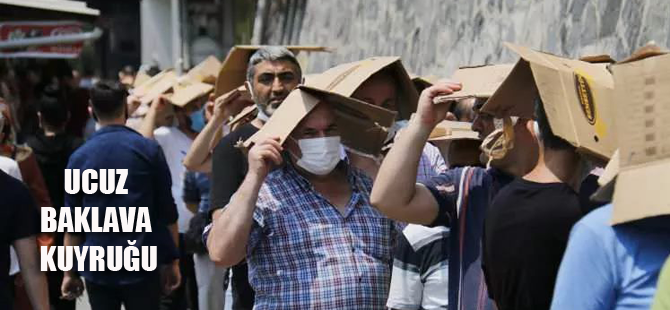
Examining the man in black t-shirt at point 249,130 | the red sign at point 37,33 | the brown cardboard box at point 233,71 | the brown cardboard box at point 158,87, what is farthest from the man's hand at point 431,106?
the red sign at point 37,33

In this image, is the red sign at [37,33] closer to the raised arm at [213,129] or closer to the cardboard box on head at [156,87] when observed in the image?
the cardboard box on head at [156,87]

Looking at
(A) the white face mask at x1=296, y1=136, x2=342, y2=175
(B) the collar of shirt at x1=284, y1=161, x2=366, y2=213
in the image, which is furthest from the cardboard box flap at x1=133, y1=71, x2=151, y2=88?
(A) the white face mask at x1=296, y1=136, x2=342, y2=175

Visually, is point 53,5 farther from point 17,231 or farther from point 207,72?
point 17,231

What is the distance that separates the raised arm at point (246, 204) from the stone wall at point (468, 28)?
367cm

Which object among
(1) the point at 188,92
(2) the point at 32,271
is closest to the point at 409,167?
(2) the point at 32,271

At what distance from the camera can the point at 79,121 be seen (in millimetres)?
15539

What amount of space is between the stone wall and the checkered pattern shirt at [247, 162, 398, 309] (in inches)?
135

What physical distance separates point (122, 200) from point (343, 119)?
2679mm

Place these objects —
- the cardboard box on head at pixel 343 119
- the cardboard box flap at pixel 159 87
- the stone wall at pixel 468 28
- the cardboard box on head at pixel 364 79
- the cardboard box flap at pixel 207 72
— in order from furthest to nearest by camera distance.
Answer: the cardboard box flap at pixel 207 72, the cardboard box flap at pixel 159 87, the stone wall at pixel 468 28, the cardboard box on head at pixel 364 79, the cardboard box on head at pixel 343 119

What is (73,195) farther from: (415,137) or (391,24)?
(391,24)

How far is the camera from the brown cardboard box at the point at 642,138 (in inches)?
117

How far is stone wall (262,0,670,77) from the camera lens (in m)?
8.47

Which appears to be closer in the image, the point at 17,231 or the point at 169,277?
the point at 17,231

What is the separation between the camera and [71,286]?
7.48 meters
